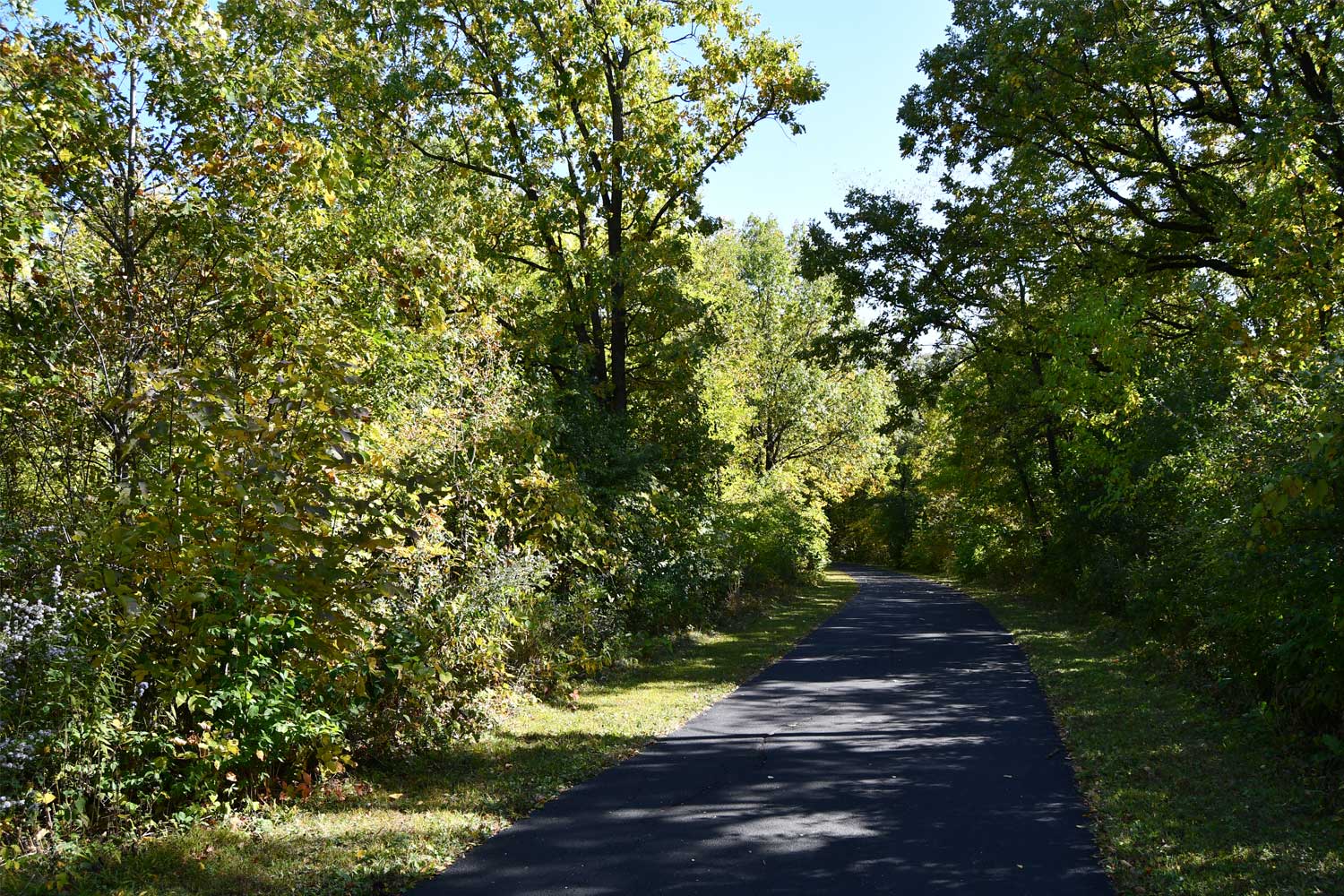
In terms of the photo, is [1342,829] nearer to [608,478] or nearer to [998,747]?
[998,747]

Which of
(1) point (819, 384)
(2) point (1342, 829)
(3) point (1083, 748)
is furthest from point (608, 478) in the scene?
(1) point (819, 384)

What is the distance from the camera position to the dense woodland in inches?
199

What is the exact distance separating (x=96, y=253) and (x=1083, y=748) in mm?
9547

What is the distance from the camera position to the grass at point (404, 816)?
4922 mm

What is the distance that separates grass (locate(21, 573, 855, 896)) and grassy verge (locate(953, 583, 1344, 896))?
4.22m

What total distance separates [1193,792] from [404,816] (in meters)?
6.04

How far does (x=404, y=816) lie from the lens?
20.4 ft

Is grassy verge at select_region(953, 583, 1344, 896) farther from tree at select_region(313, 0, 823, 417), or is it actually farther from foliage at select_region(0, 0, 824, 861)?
tree at select_region(313, 0, 823, 417)

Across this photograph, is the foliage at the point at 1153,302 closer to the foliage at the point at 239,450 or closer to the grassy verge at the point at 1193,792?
the grassy verge at the point at 1193,792

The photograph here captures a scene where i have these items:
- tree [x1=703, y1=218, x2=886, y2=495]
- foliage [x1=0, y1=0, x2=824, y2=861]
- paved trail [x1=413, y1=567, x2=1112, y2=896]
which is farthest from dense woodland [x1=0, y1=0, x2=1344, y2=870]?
tree [x1=703, y1=218, x2=886, y2=495]

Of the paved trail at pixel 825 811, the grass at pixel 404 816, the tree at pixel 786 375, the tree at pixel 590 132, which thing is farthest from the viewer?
the tree at pixel 786 375

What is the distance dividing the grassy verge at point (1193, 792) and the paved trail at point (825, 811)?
0.29 metres

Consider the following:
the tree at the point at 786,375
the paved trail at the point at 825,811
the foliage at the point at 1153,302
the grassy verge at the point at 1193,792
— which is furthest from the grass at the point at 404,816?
the tree at the point at 786,375

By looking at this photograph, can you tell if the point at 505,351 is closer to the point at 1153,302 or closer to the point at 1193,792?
the point at 1193,792
